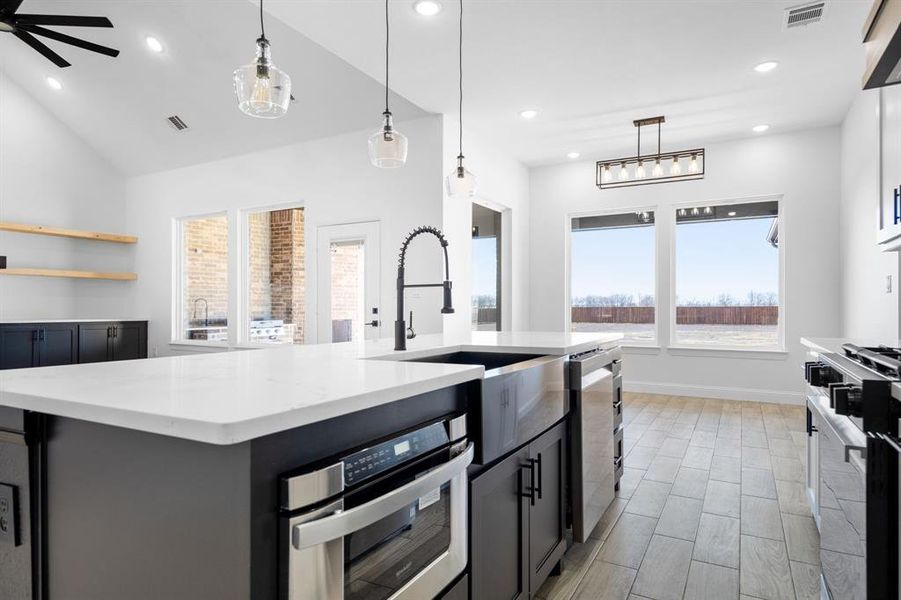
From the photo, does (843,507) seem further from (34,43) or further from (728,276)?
(34,43)

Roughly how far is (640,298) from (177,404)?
618 cm

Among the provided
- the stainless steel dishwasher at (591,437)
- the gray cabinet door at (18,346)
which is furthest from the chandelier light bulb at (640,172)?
the gray cabinet door at (18,346)

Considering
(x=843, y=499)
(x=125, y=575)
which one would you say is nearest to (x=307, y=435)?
(x=125, y=575)

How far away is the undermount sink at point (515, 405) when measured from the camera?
1.49 m

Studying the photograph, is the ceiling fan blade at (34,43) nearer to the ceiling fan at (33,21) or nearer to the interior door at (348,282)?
the ceiling fan at (33,21)

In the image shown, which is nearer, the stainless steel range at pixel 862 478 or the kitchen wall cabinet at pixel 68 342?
the stainless steel range at pixel 862 478

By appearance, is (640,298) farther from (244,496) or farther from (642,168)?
(244,496)

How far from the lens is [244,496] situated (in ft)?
2.81

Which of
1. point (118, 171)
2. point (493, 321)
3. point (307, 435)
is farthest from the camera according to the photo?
point (118, 171)

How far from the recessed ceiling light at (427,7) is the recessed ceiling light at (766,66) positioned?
101 inches

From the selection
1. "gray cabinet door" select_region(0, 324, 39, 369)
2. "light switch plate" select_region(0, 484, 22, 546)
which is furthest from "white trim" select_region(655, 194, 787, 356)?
"gray cabinet door" select_region(0, 324, 39, 369)

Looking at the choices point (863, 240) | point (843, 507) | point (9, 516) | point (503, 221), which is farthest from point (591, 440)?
point (503, 221)

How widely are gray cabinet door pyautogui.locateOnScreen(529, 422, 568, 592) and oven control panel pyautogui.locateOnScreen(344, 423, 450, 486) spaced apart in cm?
62

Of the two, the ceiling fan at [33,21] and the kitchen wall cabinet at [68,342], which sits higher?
the ceiling fan at [33,21]
